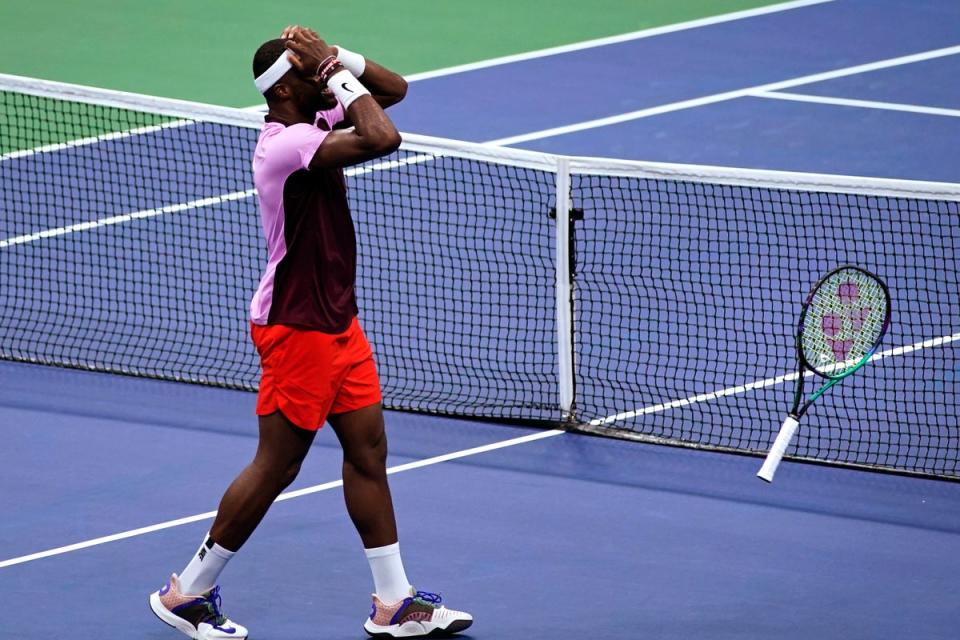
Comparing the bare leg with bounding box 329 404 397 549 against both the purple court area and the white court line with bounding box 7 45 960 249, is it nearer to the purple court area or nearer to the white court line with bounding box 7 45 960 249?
the purple court area

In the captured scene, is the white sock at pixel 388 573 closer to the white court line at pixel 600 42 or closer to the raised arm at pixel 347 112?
the raised arm at pixel 347 112

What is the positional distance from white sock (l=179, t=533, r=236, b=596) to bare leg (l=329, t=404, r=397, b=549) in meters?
0.48

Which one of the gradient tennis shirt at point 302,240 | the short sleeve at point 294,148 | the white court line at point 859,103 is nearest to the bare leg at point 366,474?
the gradient tennis shirt at point 302,240

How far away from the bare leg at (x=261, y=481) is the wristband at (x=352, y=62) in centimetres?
125

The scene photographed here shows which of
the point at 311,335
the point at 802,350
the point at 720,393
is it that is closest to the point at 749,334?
the point at 720,393

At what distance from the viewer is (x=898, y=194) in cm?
835

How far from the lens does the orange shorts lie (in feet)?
20.9

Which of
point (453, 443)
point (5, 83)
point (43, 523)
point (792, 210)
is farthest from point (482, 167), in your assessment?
point (43, 523)

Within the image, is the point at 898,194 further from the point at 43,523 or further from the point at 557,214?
the point at 43,523

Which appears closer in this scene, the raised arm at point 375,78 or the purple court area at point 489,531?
the raised arm at point 375,78

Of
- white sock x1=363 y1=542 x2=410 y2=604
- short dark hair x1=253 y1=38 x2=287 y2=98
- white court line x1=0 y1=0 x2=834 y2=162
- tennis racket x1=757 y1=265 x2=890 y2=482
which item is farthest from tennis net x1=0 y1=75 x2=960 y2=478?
short dark hair x1=253 y1=38 x2=287 y2=98

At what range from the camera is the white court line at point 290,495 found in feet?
24.2

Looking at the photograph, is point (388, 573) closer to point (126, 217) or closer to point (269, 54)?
point (269, 54)

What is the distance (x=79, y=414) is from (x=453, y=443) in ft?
6.15
